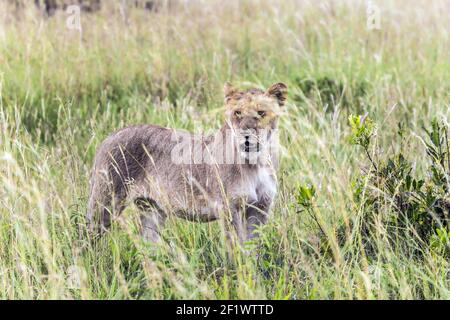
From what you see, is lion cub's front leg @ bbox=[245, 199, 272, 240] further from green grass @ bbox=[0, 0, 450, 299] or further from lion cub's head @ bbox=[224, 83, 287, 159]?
lion cub's head @ bbox=[224, 83, 287, 159]

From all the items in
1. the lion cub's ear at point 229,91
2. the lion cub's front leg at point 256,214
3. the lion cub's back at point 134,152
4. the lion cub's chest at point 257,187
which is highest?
the lion cub's ear at point 229,91

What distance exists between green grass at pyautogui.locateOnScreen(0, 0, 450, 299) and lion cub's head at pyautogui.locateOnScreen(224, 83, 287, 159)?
0.76 ft

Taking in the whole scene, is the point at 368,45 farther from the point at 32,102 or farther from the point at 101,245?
the point at 101,245

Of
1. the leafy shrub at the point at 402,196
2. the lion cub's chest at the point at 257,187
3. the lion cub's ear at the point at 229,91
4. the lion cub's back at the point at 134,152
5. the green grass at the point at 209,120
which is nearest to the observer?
the green grass at the point at 209,120

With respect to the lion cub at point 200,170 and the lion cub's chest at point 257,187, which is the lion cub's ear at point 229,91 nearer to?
the lion cub at point 200,170

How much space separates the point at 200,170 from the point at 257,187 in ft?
1.31

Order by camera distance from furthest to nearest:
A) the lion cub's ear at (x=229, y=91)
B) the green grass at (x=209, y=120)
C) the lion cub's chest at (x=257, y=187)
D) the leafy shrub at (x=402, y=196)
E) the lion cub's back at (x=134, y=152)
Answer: the lion cub's back at (x=134, y=152), the lion cub's ear at (x=229, y=91), the lion cub's chest at (x=257, y=187), the leafy shrub at (x=402, y=196), the green grass at (x=209, y=120)

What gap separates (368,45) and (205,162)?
4324 millimetres

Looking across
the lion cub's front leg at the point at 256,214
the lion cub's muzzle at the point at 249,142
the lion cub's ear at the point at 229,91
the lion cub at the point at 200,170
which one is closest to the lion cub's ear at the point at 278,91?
the lion cub at the point at 200,170

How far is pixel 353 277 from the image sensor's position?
4.02m

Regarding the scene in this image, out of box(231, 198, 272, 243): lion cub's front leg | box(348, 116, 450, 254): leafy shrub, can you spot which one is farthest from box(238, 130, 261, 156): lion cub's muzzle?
box(348, 116, 450, 254): leafy shrub

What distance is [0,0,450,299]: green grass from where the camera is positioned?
3.94 metres

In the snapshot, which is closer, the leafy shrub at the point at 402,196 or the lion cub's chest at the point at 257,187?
the leafy shrub at the point at 402,196

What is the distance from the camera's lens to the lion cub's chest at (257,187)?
445 centimetres
